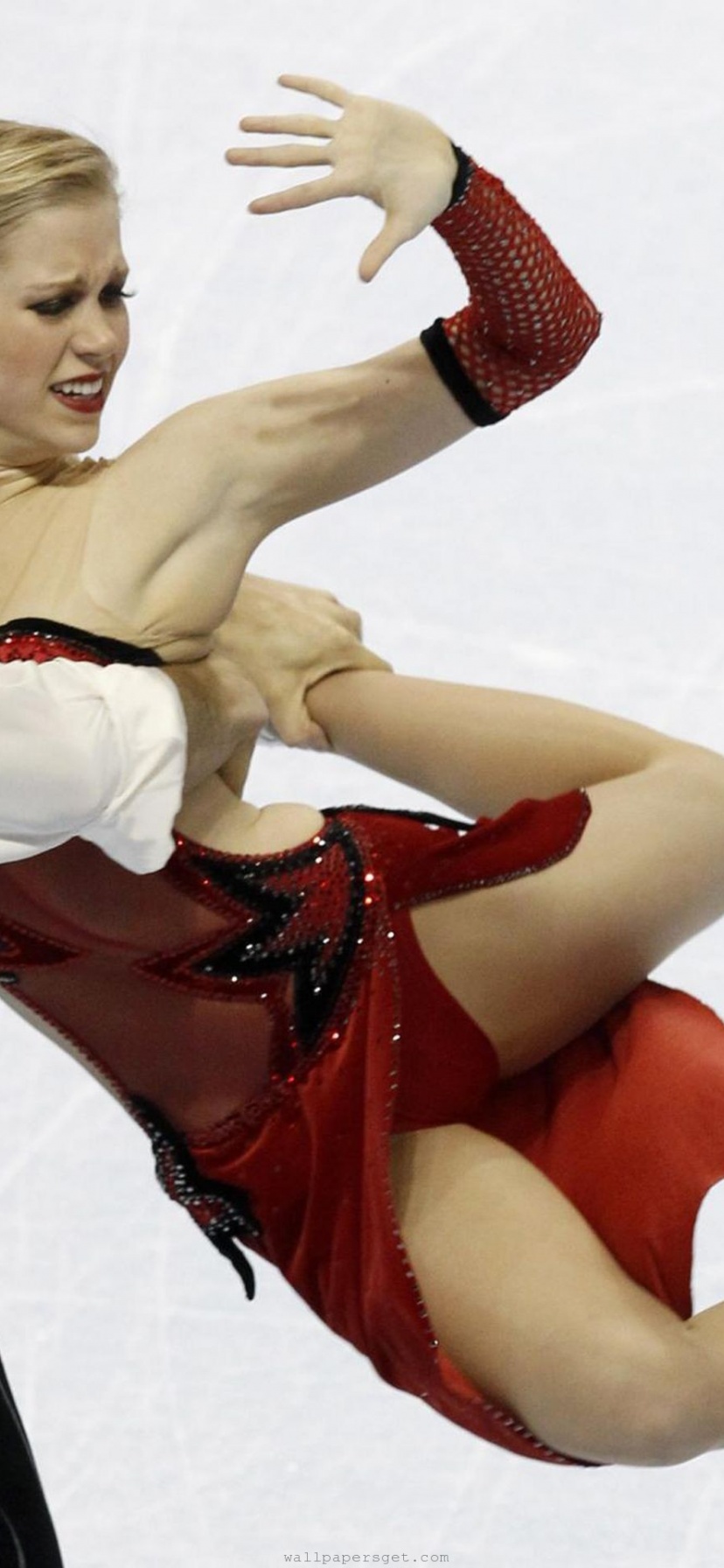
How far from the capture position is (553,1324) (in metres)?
2.65

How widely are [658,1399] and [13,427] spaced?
1.15 m

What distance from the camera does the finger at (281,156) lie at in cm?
240

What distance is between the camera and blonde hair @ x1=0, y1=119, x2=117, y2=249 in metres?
2.52

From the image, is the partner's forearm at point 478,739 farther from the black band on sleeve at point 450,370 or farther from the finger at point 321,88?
the finger at point 321,88

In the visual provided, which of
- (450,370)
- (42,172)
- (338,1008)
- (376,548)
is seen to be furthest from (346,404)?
(376,548)

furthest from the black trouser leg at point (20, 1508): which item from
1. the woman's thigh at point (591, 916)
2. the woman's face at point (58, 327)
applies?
the woman's face at point (58, 327)

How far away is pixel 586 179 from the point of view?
4.27 metres

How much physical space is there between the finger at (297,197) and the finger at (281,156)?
0.03 meters

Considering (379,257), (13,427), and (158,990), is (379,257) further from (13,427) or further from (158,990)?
(158,990)

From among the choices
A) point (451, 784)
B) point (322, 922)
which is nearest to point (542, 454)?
point (451, 784)

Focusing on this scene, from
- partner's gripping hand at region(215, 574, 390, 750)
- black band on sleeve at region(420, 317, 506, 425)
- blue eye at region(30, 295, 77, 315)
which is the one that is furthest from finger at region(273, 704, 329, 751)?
blue eye at region(30, 295, 77, 315)

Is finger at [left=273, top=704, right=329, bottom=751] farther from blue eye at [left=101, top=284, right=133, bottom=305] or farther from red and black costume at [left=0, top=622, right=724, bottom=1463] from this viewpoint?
blue eye at [left=101, top=284, right=133, bottom=305]

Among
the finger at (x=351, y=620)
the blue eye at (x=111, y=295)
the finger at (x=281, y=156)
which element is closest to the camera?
the finger at (x=281, y=156)

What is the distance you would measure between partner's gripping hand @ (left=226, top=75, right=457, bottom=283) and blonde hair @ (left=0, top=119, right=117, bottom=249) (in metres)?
0.18
